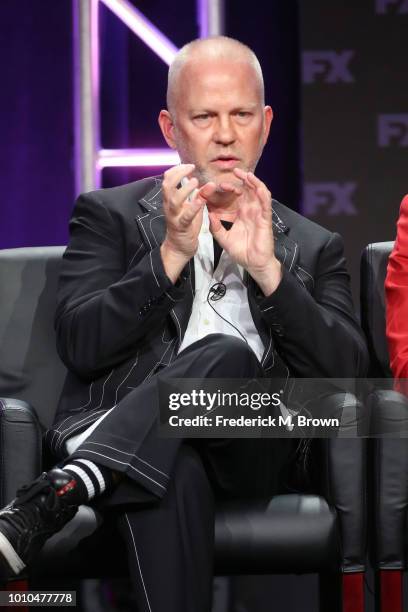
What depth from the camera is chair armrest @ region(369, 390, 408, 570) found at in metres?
2.10

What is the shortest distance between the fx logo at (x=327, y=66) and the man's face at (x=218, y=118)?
1175 mm

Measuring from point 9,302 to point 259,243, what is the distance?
2.33 feet

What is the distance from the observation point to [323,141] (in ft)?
11.6

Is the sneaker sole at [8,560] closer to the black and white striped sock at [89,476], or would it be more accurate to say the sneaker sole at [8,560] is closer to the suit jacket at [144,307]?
the black and white striped sock at [89,476]

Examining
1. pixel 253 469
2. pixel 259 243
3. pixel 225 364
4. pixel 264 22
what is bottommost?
pixel 253 469

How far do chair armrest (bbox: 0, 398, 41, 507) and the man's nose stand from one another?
2.25 ft

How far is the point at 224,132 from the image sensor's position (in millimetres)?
2301

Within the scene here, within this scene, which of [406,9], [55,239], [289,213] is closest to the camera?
[289,213]

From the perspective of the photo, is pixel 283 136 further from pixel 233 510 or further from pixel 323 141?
pixel 233 510

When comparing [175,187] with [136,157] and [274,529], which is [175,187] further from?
[136,157]

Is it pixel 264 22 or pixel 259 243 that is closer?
pixel 259 243

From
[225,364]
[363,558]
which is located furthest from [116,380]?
[363,558]

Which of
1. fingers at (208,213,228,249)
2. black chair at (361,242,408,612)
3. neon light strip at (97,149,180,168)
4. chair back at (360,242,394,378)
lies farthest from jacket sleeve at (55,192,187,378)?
neon light strip at (97,149,180,168)

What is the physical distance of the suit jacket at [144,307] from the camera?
2.15 meters
